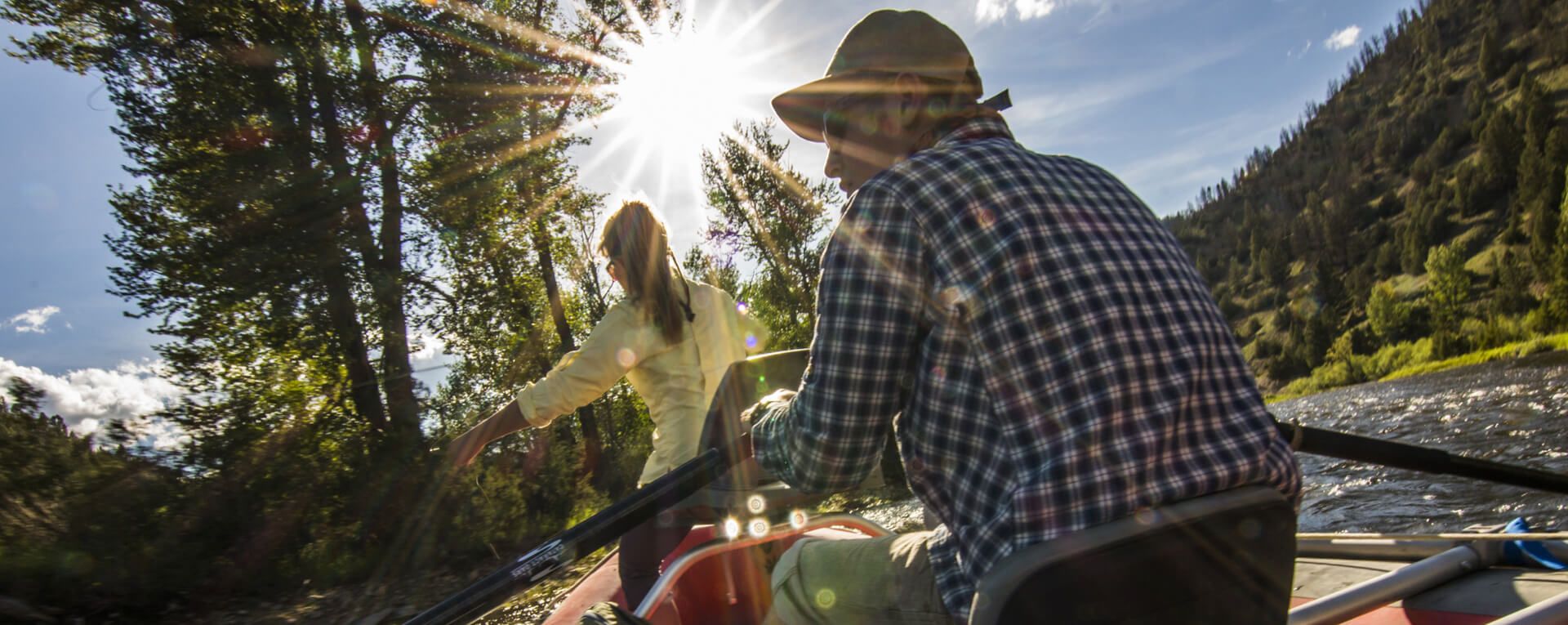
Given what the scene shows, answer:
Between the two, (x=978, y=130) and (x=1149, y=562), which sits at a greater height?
(x=978, y=130)

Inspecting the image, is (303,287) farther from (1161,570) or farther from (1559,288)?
(1559,288)

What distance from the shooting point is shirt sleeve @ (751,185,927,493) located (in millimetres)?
1363

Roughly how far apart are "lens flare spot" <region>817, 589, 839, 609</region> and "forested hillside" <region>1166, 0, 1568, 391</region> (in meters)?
64.4

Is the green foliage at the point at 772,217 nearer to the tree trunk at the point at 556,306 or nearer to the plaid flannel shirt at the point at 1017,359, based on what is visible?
the tree trunk at the point at 556,306

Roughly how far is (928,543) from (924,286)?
19.8 inches

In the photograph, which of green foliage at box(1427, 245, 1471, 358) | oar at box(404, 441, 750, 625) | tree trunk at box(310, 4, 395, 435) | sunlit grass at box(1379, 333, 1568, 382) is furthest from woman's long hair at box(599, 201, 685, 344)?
green foliage at box(1427, 245, 1471, 358)

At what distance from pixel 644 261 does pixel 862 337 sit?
1.93 metres

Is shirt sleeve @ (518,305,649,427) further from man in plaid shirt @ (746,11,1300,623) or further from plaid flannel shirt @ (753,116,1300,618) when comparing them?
plaid flannel shirt @ (753,116,1300,618)

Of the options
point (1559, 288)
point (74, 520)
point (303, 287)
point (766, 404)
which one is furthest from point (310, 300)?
point (1559, 288)

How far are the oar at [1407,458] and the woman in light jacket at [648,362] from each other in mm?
1819

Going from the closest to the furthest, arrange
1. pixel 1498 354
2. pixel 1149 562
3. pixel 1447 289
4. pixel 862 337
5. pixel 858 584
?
1. pixel 1149 562
2. pixel 862 337
3. pixel 858 584
4. pixel 1498 354
5. pixel 1447 289

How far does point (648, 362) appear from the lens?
3277 mm

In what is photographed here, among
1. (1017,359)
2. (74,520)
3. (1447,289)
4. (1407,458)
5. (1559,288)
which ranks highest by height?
(74,520)

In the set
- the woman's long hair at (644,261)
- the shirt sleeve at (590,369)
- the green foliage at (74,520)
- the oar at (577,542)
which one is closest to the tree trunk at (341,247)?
the green foliage at (74,520)
